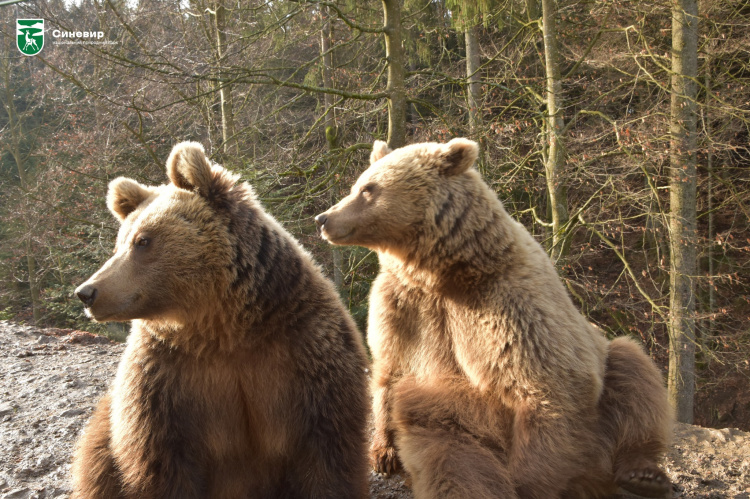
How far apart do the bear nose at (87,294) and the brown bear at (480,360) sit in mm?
1246

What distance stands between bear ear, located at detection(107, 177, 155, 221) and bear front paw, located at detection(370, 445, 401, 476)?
6.34 feet

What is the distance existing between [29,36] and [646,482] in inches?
536

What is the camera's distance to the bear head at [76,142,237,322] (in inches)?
107

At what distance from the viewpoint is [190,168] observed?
294 centimetres

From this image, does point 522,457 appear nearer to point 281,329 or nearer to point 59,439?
point 281,329

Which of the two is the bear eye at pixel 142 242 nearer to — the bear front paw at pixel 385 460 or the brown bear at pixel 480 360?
the brown bear at pixel 480 360

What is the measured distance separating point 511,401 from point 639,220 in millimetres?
11313

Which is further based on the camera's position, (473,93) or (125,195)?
(473,93)

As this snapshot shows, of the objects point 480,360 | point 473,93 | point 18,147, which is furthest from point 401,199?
point 18,147

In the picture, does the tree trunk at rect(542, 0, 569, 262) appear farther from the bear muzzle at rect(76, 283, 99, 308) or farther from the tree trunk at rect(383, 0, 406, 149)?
the bear muzzle at rect(76, 283, 99, 308)

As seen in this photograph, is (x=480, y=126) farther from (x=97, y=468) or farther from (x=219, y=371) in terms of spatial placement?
(x=97, y=468)

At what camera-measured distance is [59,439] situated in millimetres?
4344

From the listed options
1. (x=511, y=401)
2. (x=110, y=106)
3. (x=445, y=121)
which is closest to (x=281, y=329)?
(x=511, y=401)

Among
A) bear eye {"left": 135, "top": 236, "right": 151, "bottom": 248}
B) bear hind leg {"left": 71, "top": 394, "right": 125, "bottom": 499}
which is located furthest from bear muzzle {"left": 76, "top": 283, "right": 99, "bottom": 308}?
bear hind leg {"left": 71, "top": 394, "right": 125, "bottom": 499}
